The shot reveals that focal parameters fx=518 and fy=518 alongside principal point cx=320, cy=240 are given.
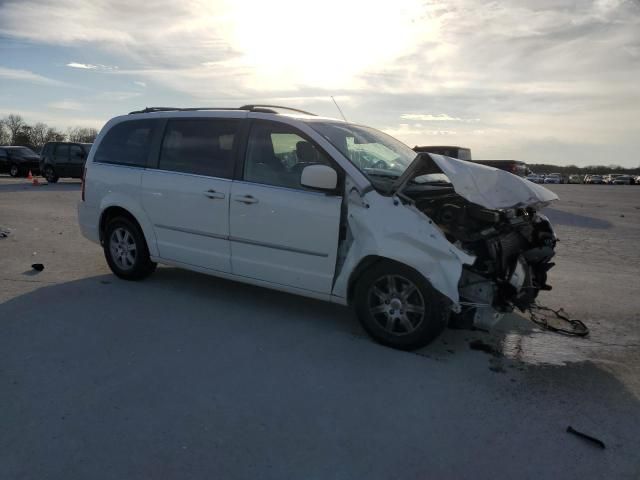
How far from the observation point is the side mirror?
4.32 m

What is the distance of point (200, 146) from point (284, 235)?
145cm

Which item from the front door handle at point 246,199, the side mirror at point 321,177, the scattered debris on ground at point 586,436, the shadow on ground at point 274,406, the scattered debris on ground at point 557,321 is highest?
the side mirror at point 321,177

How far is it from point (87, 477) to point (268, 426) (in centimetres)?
99

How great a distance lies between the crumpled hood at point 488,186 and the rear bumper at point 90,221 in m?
4.11

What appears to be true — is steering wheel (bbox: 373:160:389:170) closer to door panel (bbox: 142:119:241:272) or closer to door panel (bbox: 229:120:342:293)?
door panel (bbox: 229:120:342:293)

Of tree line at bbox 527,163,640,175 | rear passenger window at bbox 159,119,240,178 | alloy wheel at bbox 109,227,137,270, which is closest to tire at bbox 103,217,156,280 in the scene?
alloy wheel at bbox 109,227,137,270

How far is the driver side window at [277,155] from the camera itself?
4.72 meters

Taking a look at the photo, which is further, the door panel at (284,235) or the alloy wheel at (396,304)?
the door panel at (284,235)

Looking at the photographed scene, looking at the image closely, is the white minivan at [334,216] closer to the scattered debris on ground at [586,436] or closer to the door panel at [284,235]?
the door panel at [284,235]

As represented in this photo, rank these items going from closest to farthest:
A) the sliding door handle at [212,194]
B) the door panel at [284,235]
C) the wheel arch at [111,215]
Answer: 1. the door panel at [284,235]
2. the sliding door handle at [212,194]
3. the wheel arch at [111,215]

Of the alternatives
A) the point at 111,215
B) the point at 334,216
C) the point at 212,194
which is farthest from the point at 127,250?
the point at 334,216

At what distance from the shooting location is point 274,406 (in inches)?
131

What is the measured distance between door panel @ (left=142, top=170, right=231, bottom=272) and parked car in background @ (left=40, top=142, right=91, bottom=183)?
18849mm

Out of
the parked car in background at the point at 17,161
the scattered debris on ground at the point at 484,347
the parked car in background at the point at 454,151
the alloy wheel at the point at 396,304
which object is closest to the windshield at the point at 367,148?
the alloy wheel at the point at 396,304
